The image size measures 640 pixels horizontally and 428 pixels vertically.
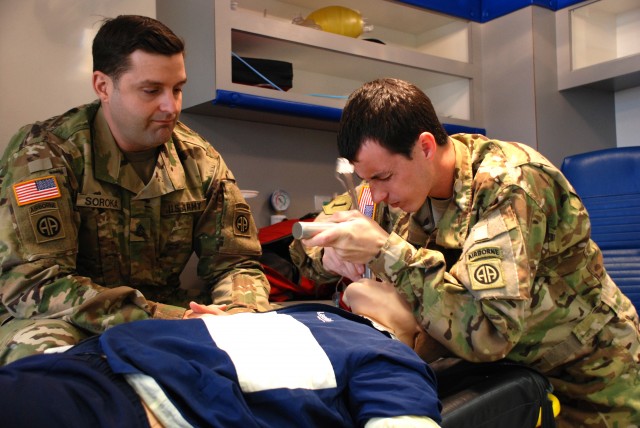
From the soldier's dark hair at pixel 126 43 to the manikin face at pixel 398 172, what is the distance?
2.08ft

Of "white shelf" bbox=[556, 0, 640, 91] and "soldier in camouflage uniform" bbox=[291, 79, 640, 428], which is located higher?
"white shelf" bbox=[556, 0, 640, 91]

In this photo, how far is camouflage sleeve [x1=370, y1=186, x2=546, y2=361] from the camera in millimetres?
1129

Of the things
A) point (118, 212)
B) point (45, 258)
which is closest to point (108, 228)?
point (118, 212)

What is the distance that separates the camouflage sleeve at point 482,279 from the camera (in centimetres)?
113

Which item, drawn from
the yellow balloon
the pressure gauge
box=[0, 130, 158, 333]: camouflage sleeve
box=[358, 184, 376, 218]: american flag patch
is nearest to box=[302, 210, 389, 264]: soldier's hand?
box=[358, 184, 376, 218]: american flag patch

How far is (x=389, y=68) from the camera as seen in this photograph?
268 cm

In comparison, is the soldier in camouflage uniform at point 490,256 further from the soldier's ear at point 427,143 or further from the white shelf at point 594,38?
the white shelf at point 594,38

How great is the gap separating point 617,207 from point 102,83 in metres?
1.59

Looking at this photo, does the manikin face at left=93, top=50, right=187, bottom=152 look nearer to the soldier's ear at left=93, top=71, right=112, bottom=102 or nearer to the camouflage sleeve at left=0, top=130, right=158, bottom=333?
the soldier's ear at left=93, top=71, right=112, bottom=102

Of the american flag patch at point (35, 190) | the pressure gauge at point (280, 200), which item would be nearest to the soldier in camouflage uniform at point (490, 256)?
the american flag patch at point (35, 190)

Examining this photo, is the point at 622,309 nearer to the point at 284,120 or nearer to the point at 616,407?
the point at 616,407

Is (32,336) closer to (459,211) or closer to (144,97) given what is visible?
(144,97)

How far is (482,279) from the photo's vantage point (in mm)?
1133

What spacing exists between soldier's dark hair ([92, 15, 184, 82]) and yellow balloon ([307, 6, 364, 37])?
102 cm
